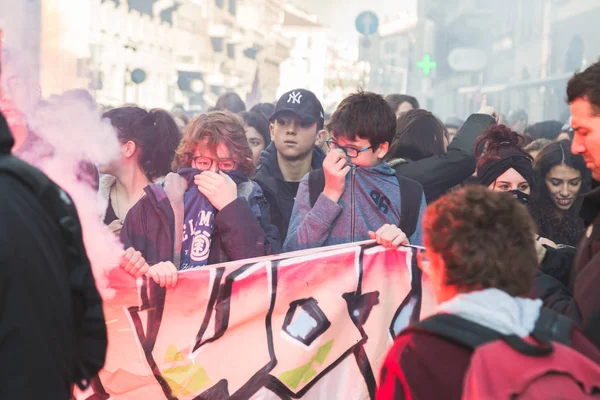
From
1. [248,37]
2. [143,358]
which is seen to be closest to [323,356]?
[143,358]

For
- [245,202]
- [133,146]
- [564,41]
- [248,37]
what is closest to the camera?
[245,202]

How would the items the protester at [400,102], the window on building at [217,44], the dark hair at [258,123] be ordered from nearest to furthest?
the dark hair at [258,123], the protester at [400,102], the window on building at [217,44]

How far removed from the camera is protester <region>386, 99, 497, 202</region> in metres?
5.29

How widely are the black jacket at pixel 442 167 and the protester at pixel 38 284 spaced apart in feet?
10.1

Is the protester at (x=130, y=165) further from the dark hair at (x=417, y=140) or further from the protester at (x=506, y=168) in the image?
the protester at (x=506, y=168)

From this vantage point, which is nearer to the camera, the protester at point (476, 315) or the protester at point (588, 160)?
the protester at point (476, 315)

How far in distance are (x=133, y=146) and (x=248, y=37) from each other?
2664 inches

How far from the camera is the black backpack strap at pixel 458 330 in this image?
86.9 inches

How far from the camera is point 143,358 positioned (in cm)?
403

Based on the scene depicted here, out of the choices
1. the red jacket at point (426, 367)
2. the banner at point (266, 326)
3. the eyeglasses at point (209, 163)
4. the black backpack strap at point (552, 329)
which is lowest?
the banner at point (266, 326)

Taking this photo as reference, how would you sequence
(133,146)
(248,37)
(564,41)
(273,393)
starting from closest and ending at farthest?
(273,393)
(133,146)
(564,41)
(248,37)

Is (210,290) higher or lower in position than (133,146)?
lower

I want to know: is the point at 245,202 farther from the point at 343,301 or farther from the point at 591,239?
the point at 591,239

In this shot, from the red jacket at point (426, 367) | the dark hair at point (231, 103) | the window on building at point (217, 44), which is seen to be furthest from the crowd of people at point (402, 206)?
the window on building at point (217, 44)
